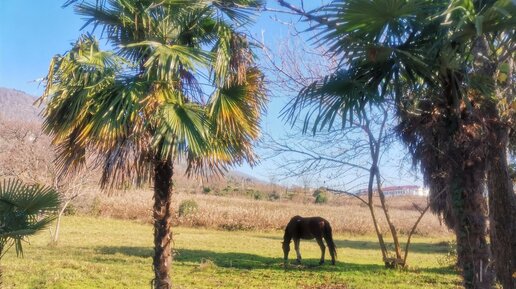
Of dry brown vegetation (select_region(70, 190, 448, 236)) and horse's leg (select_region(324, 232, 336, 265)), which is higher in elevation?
dry brown vegetation (select_region(70, 190, 448, 236))

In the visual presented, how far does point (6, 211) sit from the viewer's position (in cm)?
525

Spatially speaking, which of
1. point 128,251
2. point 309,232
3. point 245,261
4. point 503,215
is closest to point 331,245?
point 309,232

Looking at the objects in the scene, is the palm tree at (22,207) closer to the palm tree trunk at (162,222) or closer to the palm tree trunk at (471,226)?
the palm tree trunk at (162,222)

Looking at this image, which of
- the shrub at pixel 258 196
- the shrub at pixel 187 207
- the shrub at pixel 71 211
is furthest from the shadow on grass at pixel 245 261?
the shrub at pixel 258 196

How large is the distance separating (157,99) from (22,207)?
235 centimetres

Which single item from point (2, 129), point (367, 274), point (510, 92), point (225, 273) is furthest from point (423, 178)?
point (2, 129)

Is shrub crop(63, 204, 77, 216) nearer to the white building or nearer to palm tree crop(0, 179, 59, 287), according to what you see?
the white building

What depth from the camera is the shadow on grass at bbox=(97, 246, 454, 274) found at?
14.4 m

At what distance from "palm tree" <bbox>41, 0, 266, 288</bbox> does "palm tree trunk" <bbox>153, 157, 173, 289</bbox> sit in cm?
1

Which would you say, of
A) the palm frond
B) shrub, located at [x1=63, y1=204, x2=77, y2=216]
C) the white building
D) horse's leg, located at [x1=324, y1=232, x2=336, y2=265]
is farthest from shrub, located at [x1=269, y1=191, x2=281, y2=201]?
the palm frond

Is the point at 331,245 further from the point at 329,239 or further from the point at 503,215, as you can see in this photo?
the point at 503,215

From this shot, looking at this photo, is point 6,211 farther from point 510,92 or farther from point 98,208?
point 98,208

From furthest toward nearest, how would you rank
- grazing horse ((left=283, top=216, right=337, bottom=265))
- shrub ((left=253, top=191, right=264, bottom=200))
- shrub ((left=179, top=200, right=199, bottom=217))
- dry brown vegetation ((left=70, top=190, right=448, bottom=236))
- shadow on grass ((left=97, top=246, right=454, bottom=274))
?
shrub ((left=253, top=191, right=264, bottom=200))
dry brown vegetation ((left=70, top=190, right=448, bottom=236))
shrub ((left=179, top=200, right=199, bottom=217))
grazing horse ((left=283, top=216, right=337, bottom=265))
shadow on grass ((left=97, top=246, right=454, bottom=274))

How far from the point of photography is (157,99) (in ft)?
22.7
